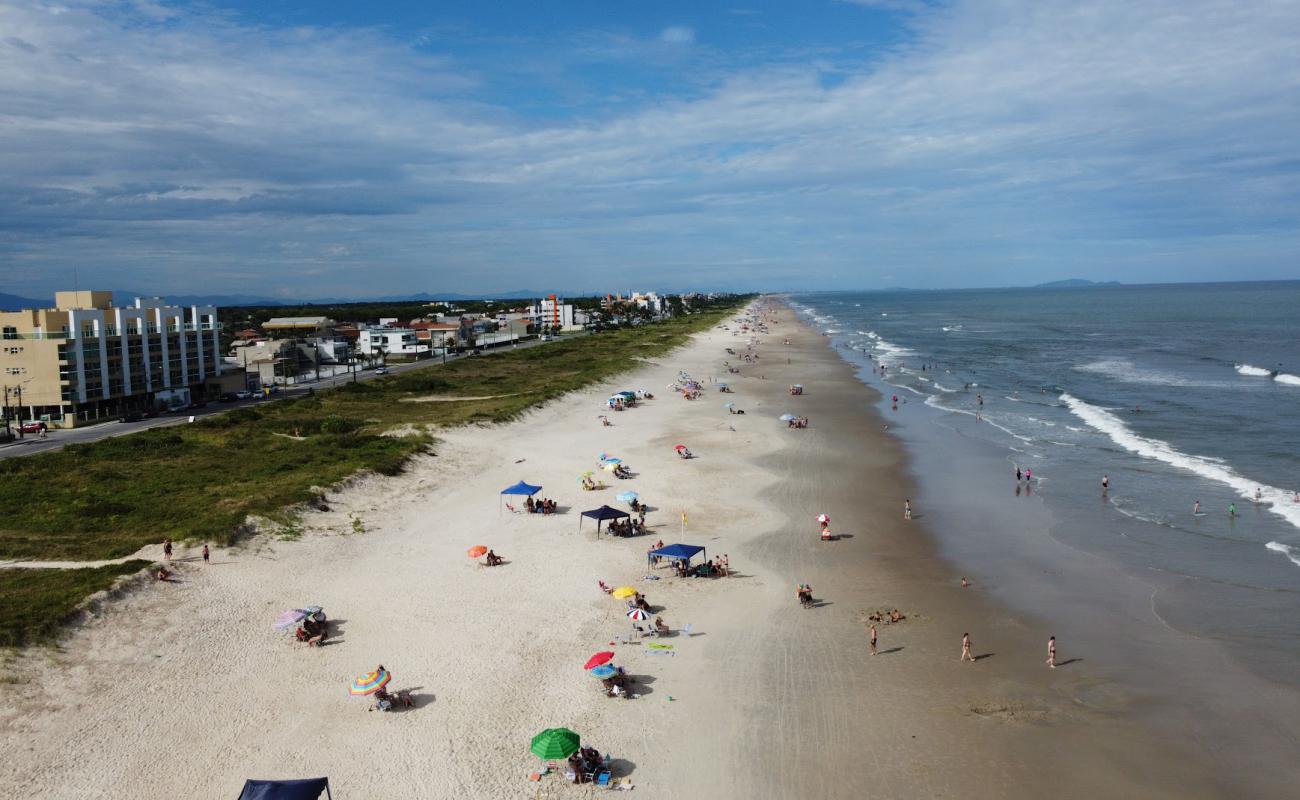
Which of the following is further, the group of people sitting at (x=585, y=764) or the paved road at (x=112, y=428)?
the paved road at (x=112, y=428)

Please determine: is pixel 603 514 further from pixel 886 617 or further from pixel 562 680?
pixel 886 617

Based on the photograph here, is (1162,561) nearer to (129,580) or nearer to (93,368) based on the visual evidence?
(129,580)

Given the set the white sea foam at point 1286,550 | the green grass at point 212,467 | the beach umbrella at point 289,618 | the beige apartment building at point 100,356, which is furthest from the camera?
the beige apartment building at point 100,356

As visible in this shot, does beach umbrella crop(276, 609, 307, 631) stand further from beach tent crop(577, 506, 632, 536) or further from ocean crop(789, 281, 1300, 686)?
ocean crop(789, 281, 1300, 686)

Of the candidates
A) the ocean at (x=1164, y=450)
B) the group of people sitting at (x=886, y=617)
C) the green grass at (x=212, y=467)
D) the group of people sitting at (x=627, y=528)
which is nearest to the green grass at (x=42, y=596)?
the green grass at (x=212, y=467)

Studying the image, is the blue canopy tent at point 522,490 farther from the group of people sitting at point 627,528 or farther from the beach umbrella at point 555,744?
the beach umbrella at point 555,744

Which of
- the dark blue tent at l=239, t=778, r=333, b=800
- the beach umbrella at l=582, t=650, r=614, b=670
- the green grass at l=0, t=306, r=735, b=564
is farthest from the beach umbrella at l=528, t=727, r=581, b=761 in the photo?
the green grass at l=0, t=306, r=735, b=564

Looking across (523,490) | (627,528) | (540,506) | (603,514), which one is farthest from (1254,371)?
(523,490)
